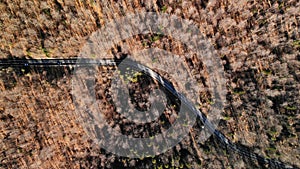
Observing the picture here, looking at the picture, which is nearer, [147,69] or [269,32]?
[269,32]

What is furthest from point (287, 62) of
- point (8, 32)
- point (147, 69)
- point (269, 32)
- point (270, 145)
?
point (8, 32)

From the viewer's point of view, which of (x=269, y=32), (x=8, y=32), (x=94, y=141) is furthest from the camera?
(x=94, y=141)

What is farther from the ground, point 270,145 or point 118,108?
point 118,108

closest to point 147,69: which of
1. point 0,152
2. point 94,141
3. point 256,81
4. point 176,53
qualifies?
point 176,53

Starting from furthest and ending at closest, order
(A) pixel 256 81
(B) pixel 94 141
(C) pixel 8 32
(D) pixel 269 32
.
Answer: (B) pixel 94 141, (A) pixel 256 81, (D) pixel 269 32, (C) pixel 8 32

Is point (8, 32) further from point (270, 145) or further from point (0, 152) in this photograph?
point (270, 145)

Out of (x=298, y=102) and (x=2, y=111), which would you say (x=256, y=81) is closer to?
(x=298, y=102)

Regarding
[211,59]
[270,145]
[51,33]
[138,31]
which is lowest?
[270,145]
